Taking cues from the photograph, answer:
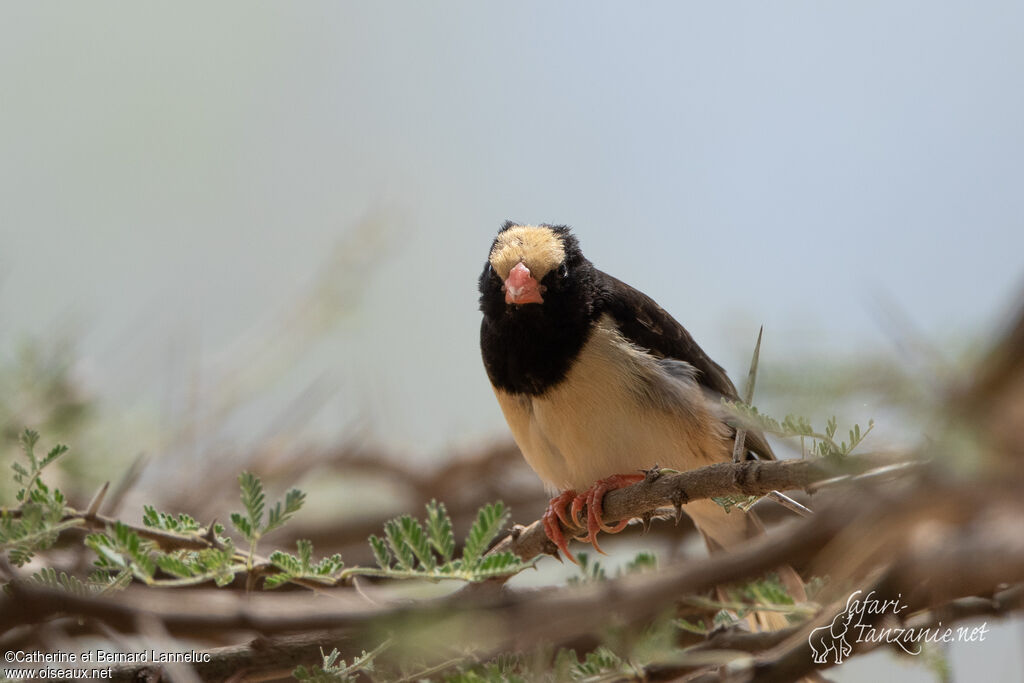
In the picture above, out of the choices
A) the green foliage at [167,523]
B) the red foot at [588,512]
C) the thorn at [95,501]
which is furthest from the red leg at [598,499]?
the thorn at [95,501]

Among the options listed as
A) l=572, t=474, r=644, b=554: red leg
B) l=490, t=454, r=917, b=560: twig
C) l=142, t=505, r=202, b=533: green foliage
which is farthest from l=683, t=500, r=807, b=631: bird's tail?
l=142, t=505, r=202, b=533: green foliage

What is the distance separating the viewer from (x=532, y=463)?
10.7 ft

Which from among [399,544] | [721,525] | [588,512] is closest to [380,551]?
[399,544]

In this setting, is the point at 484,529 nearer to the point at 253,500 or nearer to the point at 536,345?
the point at 253,500

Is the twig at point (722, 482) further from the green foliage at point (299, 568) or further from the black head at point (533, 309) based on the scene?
the green foliage at point (299, 568)

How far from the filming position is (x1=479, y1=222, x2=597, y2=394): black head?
3070 mm

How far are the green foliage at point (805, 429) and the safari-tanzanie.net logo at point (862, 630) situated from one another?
0.45m

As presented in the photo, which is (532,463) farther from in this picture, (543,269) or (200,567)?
(200,567)

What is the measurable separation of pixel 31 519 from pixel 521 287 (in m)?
1.68

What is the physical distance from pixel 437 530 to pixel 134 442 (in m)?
1.79

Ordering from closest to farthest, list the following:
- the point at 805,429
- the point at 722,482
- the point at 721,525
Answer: the point at 805,429 < the point at 722,482 < the point at 721,525

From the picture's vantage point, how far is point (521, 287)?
9.96 feet

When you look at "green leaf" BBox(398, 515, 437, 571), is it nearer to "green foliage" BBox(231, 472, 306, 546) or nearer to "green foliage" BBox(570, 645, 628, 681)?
"green foliage" BBox(231, 472, 306, 546)

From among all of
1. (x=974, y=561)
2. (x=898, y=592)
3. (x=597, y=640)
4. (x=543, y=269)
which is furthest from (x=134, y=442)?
(x=974, y=561)
